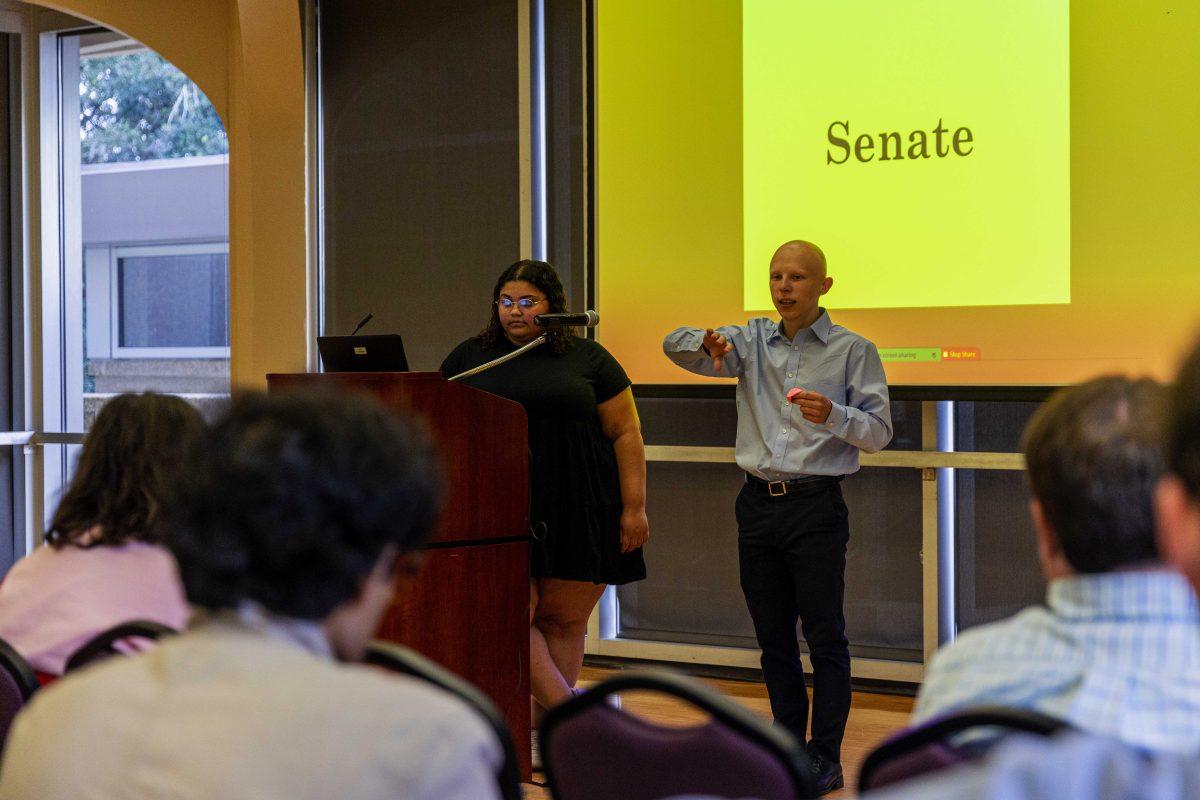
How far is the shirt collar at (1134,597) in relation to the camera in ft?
3.92

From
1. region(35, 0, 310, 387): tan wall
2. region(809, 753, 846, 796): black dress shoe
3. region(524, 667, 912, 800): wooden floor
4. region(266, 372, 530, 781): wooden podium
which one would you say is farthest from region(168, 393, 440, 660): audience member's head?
region(35, 0, 310, 387): tan wall

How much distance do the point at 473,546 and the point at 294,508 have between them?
2070mm

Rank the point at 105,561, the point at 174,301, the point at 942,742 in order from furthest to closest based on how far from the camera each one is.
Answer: the point at 174,301 → the point at 105,561 → the point at 942,742

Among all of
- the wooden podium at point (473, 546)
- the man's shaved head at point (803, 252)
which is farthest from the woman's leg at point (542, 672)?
the man's shaved head at point (803, 252)

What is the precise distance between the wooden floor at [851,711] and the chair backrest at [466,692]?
2.50m

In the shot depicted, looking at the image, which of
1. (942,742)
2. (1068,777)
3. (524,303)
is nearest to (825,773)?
(524,303)

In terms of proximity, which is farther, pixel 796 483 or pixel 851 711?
pixel 851 711

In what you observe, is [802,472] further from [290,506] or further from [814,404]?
[290,506]

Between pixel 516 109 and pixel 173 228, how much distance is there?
2091 millimetres

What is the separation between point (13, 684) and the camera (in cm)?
163

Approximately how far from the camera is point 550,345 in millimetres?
3377

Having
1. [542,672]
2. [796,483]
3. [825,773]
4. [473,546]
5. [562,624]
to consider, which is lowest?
[825,773]

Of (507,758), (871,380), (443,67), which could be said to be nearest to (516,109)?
(443,67)

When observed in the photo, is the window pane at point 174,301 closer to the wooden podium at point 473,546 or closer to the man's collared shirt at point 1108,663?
the wooden podium at point 473,546
